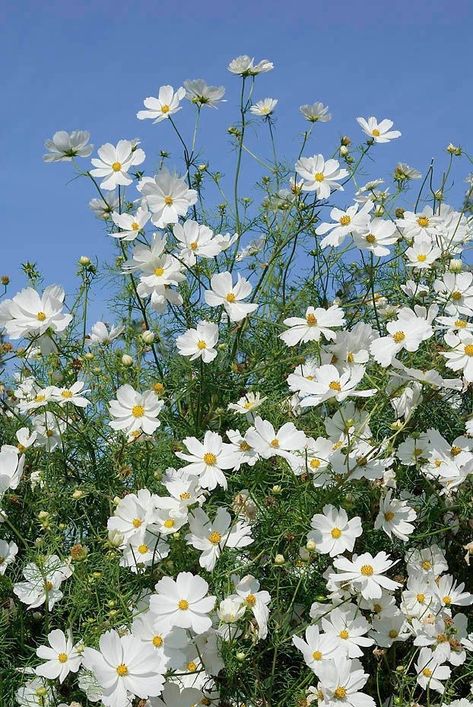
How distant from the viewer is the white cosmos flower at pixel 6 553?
7.32 ft

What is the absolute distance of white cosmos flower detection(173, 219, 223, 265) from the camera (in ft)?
7.66

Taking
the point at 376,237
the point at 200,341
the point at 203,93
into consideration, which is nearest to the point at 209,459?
the point at 200,341

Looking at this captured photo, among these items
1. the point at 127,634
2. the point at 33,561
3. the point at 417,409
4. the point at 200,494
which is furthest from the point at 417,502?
the point at 33,561

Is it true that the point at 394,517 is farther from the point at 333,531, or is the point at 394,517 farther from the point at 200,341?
the point at 200,341

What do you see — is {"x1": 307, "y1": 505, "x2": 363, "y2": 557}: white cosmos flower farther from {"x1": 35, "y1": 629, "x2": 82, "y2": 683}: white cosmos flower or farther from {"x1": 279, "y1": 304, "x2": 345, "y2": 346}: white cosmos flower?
{"x1": 35, "y1": 629, "x2": 82, "y2": 683}: white cosmos flower

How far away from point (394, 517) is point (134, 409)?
60 centimetres

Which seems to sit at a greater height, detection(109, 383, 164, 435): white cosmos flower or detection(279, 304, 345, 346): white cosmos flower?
detection(279, 304, 345, 346): white cosmos flower

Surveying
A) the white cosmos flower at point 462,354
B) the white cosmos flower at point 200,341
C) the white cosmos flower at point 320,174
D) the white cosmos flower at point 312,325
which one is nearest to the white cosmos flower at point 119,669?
the white cosmos flower at point 200,341

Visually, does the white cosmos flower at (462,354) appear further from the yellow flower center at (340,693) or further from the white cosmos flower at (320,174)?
the yellow flower center at (340,693)

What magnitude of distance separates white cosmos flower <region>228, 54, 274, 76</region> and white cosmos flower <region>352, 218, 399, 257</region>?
0.54 metres

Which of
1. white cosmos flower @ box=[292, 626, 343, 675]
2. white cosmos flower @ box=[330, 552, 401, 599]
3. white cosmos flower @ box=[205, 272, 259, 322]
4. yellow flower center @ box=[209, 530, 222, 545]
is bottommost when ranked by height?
white cosmos flower @ box=[292, 626, 343, 675]

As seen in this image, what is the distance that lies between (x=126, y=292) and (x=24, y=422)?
1.75 ft

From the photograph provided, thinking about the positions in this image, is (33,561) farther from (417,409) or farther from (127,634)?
(417,409)

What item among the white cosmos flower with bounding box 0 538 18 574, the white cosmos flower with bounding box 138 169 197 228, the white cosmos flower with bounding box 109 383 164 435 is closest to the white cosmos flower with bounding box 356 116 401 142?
the white cosmos flower with bounding box 138 169 197 228
